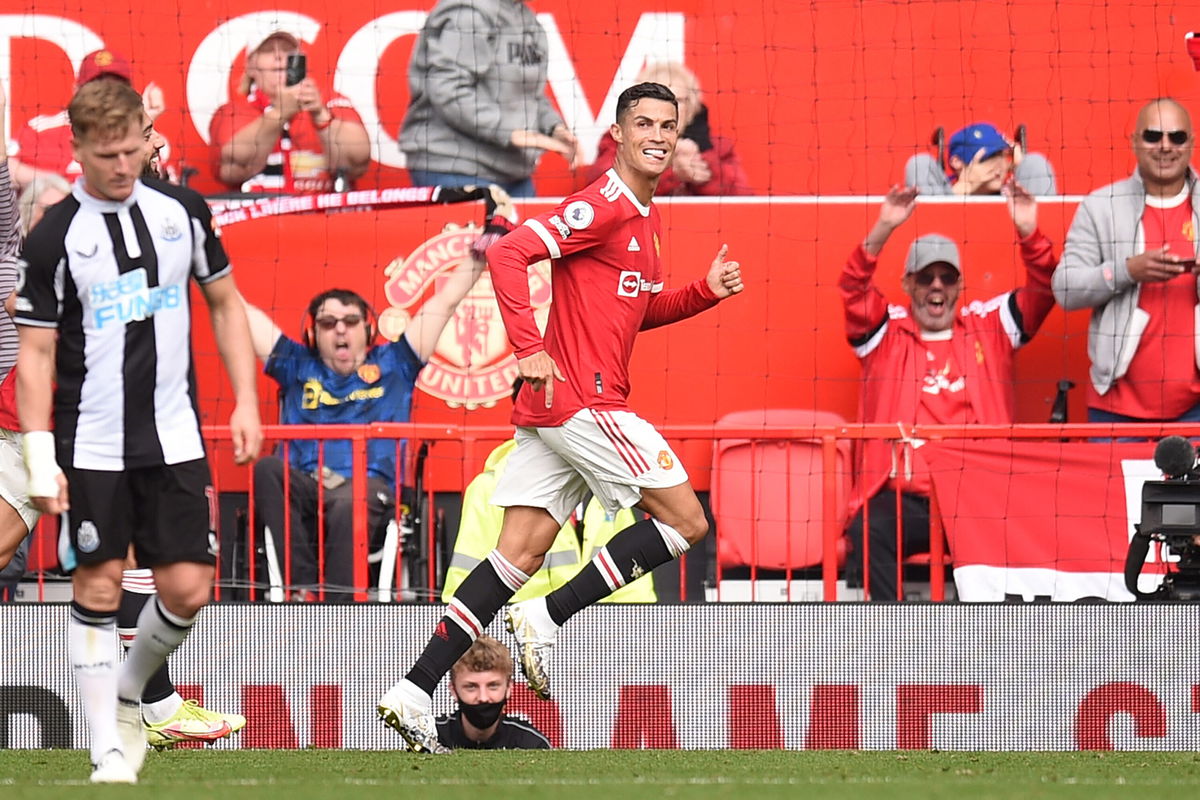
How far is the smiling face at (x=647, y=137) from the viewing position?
641 centimetres

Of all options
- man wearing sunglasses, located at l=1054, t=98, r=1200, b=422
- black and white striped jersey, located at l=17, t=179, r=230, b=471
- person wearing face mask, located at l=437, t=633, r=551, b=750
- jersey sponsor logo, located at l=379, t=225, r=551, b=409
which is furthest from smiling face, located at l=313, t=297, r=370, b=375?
black and white striped jersey, located at l=17, t=179, r=230, b=471

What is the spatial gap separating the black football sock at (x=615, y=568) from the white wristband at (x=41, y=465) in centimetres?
192

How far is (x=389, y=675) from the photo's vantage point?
8.14 m

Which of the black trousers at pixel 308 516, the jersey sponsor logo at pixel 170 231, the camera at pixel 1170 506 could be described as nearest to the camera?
the jersey sponsor logo at pixel 170 231

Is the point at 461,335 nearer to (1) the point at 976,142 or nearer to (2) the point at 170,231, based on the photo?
(1) the point at 976,142

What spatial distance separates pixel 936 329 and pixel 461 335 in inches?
96.4

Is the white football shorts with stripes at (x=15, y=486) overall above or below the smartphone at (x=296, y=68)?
below

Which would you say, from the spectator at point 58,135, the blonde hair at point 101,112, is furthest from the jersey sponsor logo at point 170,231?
the spectator at point 58,135

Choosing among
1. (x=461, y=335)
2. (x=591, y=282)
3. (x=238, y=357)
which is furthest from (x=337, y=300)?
(x=238, y=357)

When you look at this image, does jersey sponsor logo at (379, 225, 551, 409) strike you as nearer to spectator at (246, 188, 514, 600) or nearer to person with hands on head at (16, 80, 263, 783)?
spectator at (246, 188, 514, 600)

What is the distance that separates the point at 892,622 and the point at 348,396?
118 inches

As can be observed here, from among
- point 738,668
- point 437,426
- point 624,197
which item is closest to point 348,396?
point 437,426

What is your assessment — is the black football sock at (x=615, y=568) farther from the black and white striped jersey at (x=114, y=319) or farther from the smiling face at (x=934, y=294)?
the smiling face at (x=934, y=294)

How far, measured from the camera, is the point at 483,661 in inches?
287
